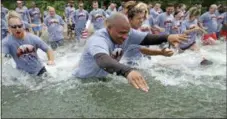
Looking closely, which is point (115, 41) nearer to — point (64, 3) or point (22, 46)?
point (22, 46)

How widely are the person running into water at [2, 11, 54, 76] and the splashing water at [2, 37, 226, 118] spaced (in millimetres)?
192

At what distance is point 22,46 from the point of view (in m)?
5.86

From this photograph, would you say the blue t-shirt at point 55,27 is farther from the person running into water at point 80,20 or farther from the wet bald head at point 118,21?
the wet bald head at point 118,21

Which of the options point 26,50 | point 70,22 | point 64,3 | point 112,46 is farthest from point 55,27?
point 64,3

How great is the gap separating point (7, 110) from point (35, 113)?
1.33 ft

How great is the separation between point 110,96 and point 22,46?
1.50 meters

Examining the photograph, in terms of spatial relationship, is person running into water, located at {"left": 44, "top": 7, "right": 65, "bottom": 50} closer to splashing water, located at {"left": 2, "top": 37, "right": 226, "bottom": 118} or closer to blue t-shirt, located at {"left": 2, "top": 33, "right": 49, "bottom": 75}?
splashing water, located at {"left": 2, "top": 37, "right": 226, "bottom": 118}

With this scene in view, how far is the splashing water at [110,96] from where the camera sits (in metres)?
5.11

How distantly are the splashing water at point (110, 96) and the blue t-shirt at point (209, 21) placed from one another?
5850mm

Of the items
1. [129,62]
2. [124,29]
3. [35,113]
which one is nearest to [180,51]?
[129,62]

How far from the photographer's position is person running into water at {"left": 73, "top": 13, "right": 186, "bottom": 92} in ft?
10.0

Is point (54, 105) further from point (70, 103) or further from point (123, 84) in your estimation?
point (123, 84)

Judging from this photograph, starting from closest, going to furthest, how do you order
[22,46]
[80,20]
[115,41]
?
[115,41] → [22,46] → [80,20]

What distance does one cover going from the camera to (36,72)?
6160mm
